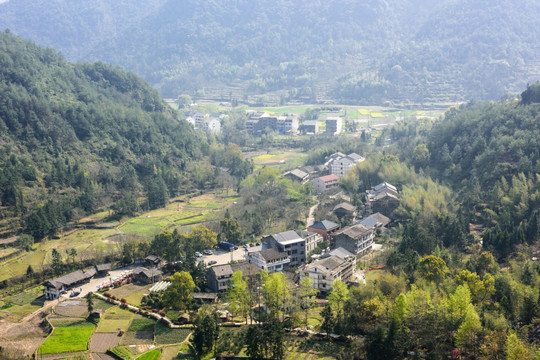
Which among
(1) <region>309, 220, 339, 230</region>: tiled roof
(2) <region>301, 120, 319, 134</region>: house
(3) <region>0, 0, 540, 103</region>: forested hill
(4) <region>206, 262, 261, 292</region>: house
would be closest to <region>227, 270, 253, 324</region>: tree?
(4) <region>206, 262, 261, 292</region>: house

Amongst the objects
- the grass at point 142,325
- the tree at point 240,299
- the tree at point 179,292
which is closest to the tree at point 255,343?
the tree at point 240,299

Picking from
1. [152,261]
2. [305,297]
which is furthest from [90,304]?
[305,297]

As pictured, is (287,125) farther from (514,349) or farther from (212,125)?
(514,349)

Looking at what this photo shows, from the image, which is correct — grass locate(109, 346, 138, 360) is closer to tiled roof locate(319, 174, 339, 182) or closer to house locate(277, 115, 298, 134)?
tiled roof locate(319, 174, 339, 182)

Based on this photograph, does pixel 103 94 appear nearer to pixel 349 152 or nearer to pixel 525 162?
pixel 349 152

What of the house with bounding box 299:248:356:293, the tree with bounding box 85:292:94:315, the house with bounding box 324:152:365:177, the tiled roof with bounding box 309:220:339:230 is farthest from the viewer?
the house with bounding box 324:152:365:177

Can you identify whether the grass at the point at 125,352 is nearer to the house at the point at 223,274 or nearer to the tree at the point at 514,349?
the house at the point at 223,274

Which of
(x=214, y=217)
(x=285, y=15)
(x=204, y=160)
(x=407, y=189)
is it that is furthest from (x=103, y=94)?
(x=285, y=15)
